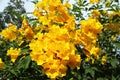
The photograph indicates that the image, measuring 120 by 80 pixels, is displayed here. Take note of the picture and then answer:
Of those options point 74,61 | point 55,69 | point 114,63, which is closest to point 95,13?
point 114,63

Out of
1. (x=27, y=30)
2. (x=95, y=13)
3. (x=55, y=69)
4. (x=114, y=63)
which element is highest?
(x=27, y=30)

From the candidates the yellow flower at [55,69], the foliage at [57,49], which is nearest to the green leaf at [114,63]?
the foliage at [57,49]

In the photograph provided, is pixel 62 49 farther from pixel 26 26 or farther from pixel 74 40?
pixel 26 26

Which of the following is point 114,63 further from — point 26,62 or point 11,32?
point 11,32

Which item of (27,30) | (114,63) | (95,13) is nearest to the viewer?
(27,30)

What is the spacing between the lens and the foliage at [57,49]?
9.86 ft

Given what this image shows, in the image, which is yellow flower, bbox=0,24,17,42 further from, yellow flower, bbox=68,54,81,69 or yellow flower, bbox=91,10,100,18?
yellow flower, bbox=91,10,100,18

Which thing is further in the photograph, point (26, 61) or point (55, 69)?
point (26, 61)

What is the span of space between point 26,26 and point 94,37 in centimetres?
57

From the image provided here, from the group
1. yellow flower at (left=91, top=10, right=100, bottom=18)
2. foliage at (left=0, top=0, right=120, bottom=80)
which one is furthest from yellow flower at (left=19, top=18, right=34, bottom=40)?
yellow flower at (left=91, top=10, right=100, bottom=18)

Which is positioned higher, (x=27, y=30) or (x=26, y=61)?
(x=27, y=30)

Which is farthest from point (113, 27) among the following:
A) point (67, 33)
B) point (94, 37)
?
point (67, 33)

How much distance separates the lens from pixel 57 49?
298 centimetres

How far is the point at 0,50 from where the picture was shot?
13.3ft
